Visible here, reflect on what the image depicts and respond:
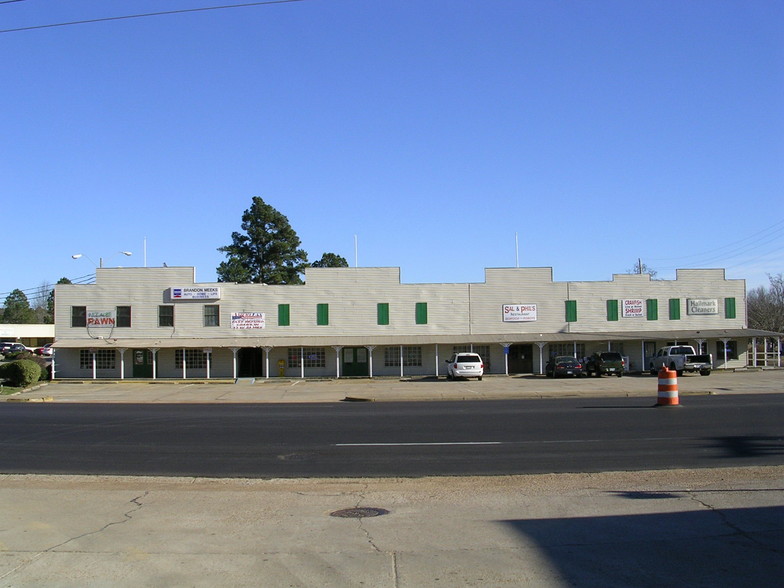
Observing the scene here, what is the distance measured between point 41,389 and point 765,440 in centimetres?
3669

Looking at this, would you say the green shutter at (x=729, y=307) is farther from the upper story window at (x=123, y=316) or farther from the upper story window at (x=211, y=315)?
the upper story window at (x=123, y=316)

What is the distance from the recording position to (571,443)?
14.2 metres

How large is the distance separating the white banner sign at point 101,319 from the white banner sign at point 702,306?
131 feet

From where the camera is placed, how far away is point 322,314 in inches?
1964

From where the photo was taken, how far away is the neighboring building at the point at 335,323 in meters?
49.2

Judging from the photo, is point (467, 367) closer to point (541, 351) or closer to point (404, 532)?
point (541, 351)

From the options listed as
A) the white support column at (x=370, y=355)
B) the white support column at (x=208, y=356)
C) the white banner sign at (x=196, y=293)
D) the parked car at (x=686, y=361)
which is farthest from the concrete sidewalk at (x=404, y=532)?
the white banner sign at (x=196, y=293)

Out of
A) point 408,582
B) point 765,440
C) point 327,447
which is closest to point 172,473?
point 327,447

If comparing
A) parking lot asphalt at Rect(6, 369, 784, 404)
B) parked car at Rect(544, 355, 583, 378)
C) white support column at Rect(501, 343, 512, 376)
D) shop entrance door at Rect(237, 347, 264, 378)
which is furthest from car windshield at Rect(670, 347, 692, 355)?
shop entrance door at Rect(237, 347, 264, 378)

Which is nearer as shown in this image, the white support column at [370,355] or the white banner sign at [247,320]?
the white support column at [370,355]

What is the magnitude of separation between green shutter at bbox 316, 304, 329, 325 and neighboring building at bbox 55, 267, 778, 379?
7cm

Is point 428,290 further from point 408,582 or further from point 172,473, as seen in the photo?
point 408,582

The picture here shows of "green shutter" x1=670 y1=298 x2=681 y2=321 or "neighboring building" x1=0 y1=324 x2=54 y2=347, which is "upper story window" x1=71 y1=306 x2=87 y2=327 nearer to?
"green shutter" x1=670 y1=298 x2=681 y2=321

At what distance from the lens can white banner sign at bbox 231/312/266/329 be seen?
4941 cm
